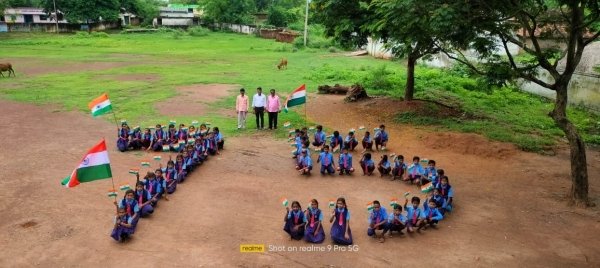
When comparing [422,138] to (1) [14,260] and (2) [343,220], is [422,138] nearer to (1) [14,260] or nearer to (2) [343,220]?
(2) [343,220]

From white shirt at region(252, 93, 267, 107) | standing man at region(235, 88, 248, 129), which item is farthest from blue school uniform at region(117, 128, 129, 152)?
white shirt at region(252, 93, 267, 107)

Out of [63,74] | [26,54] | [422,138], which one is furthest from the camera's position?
[26,54]

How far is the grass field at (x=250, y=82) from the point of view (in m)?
17.8

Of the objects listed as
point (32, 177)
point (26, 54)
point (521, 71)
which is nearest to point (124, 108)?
point (32, 177)

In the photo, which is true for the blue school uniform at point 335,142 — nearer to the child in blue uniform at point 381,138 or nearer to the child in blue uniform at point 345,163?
the child in blue uniform at point 381,138

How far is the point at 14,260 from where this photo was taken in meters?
7.94

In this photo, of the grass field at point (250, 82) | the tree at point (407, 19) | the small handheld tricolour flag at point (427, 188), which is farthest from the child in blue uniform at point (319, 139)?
the small handheld tricolour flag at point (427, 188)

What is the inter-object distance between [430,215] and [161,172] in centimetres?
572

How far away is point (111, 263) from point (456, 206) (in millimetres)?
6964

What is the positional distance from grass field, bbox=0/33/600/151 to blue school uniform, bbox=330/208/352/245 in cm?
652

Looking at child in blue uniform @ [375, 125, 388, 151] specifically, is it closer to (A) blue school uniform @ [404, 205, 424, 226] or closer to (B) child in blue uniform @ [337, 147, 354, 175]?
(B) child in blue uniform @ [337, 147, 354, 175]

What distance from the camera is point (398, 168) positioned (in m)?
12.2

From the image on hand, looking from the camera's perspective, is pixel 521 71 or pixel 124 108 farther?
pixel 124 108

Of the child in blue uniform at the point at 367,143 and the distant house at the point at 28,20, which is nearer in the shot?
the child in blue uniform at the point at 367,143
